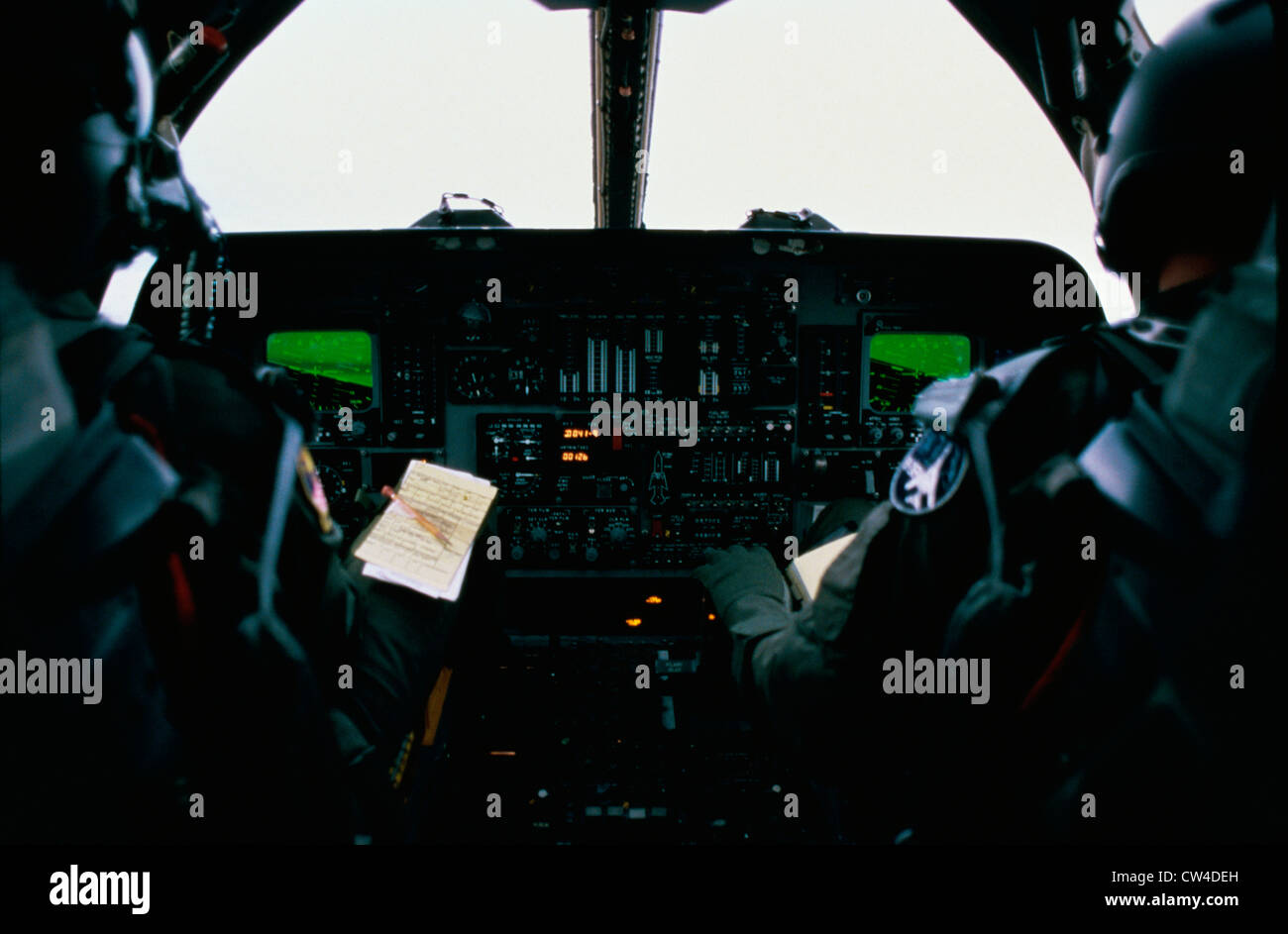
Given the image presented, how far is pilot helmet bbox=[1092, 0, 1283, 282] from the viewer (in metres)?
0.73

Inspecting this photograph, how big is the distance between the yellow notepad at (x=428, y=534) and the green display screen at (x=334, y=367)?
2.08ft

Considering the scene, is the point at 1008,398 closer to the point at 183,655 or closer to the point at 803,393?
the point at 183,655

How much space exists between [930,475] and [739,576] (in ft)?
2.60

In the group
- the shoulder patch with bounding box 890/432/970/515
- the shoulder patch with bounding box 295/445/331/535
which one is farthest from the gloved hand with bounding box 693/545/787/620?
the shoulder patch with bounding box 295/445/331/535

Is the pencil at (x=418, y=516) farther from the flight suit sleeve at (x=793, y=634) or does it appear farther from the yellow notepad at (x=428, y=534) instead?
the flight suit sleeve at (x=793, y=634)

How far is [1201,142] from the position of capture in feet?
2.46

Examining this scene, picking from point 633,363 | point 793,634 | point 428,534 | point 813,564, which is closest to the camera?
point 793,634

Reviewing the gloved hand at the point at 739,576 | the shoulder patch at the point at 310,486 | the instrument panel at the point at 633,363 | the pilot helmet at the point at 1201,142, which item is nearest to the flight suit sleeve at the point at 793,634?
the gloved hand at the point at 739,576

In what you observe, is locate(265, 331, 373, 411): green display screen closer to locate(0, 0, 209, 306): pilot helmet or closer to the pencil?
the pencil

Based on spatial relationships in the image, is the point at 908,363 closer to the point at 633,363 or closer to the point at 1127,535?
the point at 633,363

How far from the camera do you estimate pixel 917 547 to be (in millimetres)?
867

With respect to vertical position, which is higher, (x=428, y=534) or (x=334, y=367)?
(x=334, y=367)

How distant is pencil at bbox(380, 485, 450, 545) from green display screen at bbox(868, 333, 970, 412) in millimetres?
1408

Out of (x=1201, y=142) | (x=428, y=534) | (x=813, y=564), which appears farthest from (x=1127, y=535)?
(x=428, y=534)
